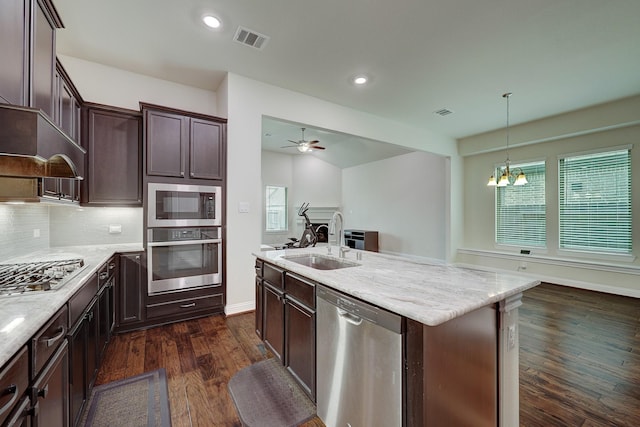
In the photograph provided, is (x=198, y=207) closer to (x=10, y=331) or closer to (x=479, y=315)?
(x=10, y=331)

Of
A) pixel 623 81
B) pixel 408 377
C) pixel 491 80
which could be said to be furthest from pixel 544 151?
pixel 408 377

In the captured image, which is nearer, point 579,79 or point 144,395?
point 144,395

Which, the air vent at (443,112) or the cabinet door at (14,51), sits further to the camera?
the air vent at (443,112)

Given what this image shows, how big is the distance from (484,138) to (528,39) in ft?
11.4

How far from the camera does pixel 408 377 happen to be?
1.10 m

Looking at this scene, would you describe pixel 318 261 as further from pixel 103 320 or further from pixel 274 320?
pixel 103 320

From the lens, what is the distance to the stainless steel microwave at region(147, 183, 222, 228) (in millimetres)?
2975

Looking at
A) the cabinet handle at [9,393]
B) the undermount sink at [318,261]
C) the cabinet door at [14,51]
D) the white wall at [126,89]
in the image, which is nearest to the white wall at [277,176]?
the white wall at [126,89]

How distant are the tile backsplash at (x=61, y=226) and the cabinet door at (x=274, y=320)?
6.68 feet

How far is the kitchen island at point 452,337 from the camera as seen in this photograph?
3.54 ft

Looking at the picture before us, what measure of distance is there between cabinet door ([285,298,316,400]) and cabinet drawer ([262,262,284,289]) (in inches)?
7.7

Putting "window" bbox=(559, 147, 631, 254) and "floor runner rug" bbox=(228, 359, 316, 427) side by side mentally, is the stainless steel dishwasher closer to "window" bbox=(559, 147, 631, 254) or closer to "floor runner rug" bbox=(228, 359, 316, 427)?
"floor runner rug" bbox=(228, 359, 316, 427)

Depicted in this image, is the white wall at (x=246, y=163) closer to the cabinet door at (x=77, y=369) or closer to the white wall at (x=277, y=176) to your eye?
the cabinet door at (x=77, y=369)

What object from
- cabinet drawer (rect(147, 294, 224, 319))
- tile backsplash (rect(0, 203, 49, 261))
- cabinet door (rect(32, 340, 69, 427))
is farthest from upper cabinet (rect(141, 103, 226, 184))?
cabinet door (rect(32, 340, 69, 427))
